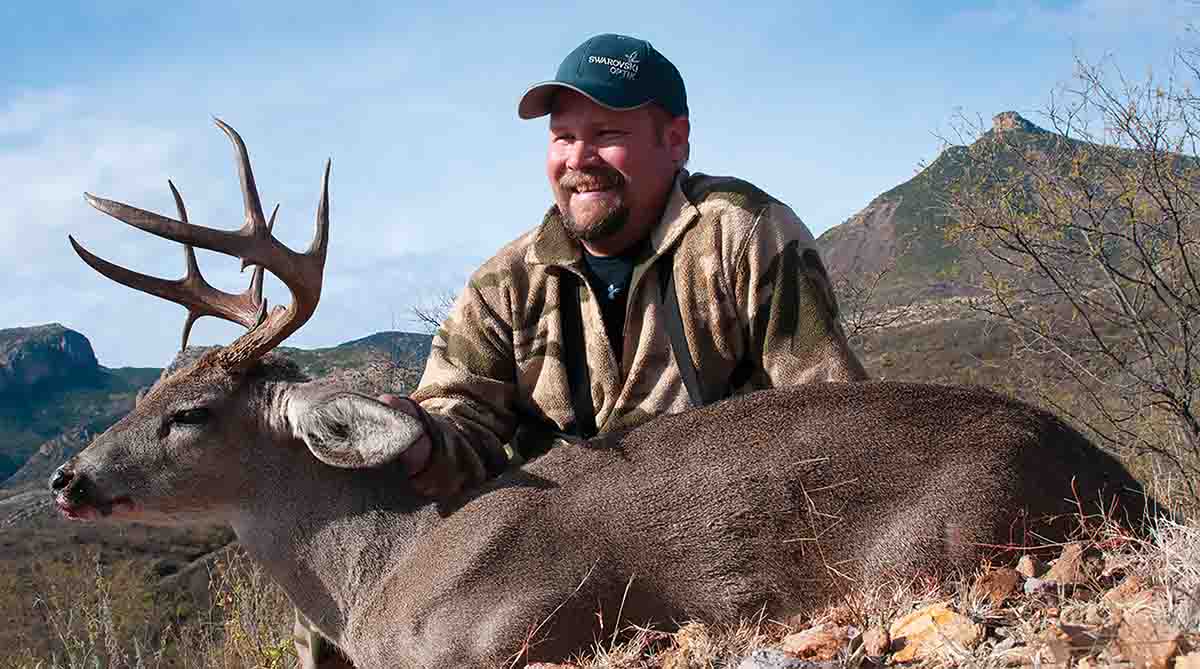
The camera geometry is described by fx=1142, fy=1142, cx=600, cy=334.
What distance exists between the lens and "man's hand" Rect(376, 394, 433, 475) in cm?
459

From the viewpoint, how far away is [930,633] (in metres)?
3.31

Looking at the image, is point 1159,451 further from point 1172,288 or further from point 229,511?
point 229,511

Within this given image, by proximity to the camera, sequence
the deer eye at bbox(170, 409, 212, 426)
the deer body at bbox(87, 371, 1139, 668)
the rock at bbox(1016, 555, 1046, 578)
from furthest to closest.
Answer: the deer eye at bbox(170, 409, 212, 426) < the deer body at bbox(87, 371, 1139, 668) < the rock at bbox(1016, 555, 1046, 578)

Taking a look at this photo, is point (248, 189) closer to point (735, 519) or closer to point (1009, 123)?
point (735, 519)

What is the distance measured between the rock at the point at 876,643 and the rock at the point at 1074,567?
69cm

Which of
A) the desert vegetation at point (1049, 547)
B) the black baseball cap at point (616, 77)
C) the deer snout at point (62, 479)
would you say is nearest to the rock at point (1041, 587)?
the desert vegetation at point (1049, 547)

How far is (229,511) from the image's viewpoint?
15.9ft

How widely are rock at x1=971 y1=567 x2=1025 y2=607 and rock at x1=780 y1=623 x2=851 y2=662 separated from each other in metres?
0.46

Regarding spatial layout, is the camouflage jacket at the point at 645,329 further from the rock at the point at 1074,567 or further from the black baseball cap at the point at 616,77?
the rock at the point at 1074,567

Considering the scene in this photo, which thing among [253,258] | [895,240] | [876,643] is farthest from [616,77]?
[895,240]

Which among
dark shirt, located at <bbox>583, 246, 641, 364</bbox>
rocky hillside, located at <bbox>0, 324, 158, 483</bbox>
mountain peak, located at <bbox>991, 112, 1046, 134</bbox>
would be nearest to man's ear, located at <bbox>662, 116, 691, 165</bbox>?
dark shirt, located at <bbox>583, 246, 641, 364</bbox>

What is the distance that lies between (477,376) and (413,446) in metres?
1.00

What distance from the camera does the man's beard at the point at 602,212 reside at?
551 centimetres

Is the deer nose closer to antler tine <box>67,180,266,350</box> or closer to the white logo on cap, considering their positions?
antler tine <box>67,180,266,350</box>
